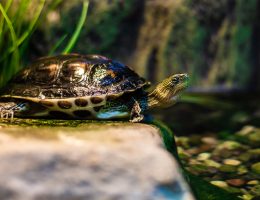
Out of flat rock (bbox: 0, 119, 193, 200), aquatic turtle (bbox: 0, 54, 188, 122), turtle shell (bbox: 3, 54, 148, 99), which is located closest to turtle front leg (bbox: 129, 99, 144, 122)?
aquatic turtle (bbox: 0, 54, 188, 122)

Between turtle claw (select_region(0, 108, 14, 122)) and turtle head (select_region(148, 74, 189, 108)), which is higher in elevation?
turtle head (select_region(148, 74, 189, 108))

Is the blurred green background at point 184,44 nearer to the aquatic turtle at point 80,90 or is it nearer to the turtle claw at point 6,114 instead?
the aquatic turtle at point 80,90

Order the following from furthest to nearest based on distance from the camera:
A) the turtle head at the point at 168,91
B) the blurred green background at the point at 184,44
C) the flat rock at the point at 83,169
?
the blurred green background at the point at 184,44, the turtle head at the point at 168,91, the flat rock at the point at 83,169

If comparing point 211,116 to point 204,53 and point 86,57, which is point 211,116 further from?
point 86,57

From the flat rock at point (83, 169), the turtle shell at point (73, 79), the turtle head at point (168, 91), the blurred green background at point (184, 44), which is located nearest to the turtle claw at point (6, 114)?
the turtle shell at point (73, 79)

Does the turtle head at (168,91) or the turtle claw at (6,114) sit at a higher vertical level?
the turtle head at (168,91)

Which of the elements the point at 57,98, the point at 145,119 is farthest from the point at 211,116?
the point at 57,98

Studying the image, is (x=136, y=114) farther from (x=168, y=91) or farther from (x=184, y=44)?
(x=184, y=44)

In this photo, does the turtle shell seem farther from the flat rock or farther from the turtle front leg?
the flat rock
